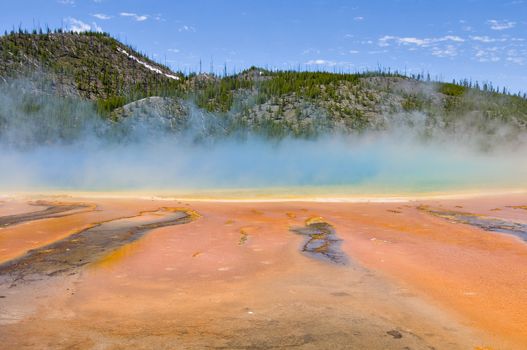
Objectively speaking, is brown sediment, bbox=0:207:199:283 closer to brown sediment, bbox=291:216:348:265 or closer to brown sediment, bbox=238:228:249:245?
brown sediment, bbox=238:228:249:245

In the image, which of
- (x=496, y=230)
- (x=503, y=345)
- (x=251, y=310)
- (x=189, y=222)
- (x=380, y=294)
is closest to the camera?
(x=503, y=345)

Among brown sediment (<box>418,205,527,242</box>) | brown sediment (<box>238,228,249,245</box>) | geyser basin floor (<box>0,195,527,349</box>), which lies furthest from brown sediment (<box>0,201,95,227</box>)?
brown sediment (<box>418,205,527,242</box>)

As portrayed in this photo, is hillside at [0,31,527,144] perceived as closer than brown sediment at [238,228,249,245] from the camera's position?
No

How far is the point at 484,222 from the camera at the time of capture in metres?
14.6

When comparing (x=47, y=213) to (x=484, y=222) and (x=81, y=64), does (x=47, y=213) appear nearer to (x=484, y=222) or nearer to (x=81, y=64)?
(x=484, y=222)

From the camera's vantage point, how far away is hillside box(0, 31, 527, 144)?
3184 inches

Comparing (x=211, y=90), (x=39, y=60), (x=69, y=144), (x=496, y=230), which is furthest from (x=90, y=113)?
(x=496, y=230)

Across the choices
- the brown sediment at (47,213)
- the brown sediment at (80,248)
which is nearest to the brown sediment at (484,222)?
the brown sediment at (80,248)

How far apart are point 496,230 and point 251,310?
371 inches

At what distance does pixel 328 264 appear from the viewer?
864 cm

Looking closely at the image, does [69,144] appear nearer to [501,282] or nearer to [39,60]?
[39,60]

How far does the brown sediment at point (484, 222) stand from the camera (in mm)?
12789

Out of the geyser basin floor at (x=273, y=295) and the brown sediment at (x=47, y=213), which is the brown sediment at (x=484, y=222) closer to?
the geyser basin floor at (x=273, y=295)

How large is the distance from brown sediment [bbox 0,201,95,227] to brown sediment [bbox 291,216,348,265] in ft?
26.7
